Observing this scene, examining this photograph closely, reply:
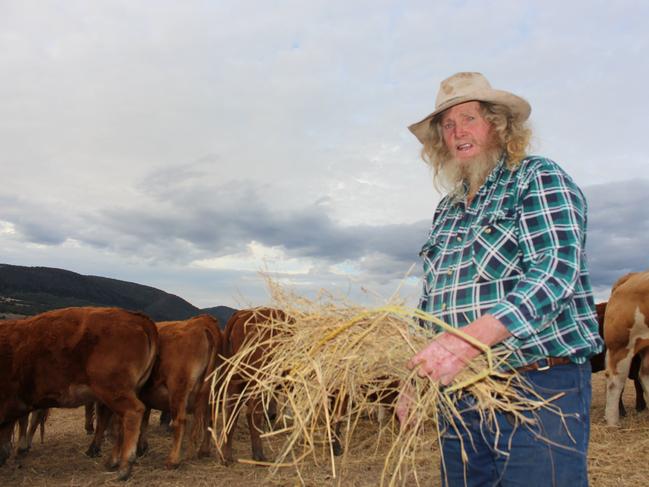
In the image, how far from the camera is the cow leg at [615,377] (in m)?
7.64

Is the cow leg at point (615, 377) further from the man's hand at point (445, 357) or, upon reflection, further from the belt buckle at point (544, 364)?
the man's hand at point (445, 357)

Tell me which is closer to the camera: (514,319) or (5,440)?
(514,319)

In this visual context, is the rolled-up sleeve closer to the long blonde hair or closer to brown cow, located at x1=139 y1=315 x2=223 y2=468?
the long blonde hair

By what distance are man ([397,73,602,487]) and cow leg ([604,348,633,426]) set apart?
632 centimetres

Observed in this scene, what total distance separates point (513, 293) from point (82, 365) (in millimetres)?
5822

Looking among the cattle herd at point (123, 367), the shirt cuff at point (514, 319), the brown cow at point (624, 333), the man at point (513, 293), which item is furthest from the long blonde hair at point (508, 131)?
the brown cow at point (624, 333)

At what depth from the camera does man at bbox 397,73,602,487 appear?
1827 mm

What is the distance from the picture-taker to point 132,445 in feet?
20.2

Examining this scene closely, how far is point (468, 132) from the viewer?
8.11ft

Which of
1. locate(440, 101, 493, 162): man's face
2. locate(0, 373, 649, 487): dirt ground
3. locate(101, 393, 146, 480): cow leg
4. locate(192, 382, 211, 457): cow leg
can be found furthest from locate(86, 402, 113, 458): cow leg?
locate(440, 101, 493, 162): man's face

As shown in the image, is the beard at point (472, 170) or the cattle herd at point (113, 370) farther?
the cattle herd at point (113, 370)

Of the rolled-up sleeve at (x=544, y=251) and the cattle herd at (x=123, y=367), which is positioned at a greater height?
the rolled-up sleeve at (x=544, y=251)

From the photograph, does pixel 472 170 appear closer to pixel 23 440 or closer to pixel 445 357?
pixel 445 357

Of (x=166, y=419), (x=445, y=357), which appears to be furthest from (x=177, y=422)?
(x=445, y=357)
